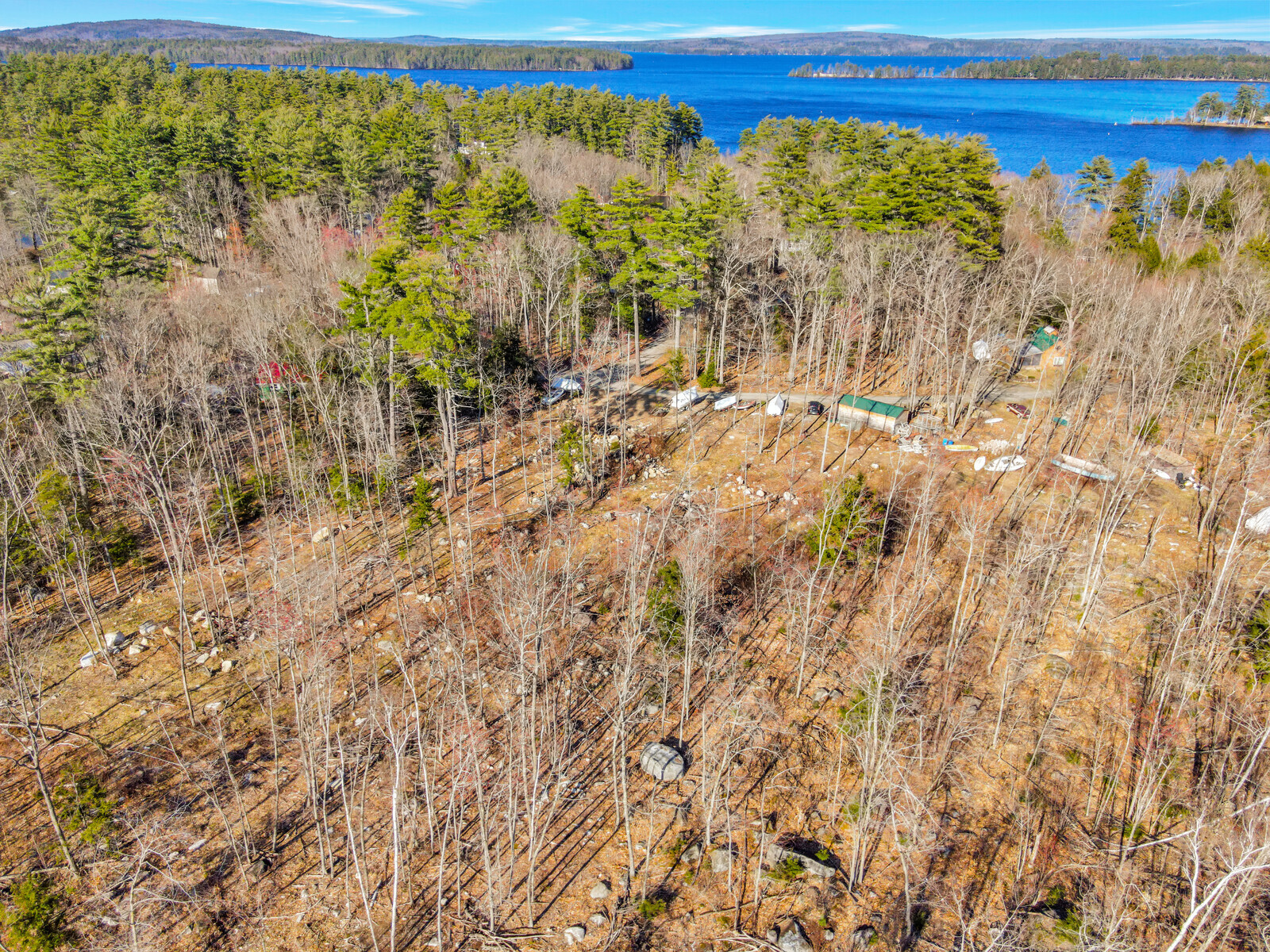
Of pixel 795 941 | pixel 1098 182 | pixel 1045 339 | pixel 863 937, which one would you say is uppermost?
pixel 1098 182

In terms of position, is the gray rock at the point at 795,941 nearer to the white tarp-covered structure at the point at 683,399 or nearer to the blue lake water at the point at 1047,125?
the white tarp-covered structure at the point at 683,399

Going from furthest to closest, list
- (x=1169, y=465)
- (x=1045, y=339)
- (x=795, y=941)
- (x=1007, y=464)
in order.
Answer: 1. (x=1045, y=339)
2. (x=1007, y=464)
3. (x=1169, y=465)
4. (x=795, y=941)

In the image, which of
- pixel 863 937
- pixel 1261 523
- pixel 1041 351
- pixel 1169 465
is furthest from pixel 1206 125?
pixel 863 937

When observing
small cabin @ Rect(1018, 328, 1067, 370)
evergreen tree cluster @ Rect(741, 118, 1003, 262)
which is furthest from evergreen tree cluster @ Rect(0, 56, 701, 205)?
small cabin @ Rect(1018, 328, 1067, 370)

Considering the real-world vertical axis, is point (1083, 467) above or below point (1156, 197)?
below

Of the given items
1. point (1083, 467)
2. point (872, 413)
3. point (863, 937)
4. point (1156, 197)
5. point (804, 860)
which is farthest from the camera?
point (1156, 197)

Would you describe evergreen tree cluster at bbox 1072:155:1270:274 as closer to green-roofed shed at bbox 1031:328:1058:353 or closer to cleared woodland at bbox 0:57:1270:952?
cleared woodland at bbox 0:57:1270:952

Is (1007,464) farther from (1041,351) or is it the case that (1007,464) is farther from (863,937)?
(863,937)

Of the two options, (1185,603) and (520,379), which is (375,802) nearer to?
(520,379)
